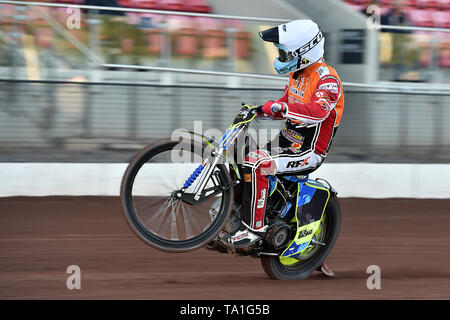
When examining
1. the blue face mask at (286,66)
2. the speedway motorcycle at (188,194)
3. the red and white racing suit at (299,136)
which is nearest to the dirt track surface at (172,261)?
the speedway motorcycle at (188,194)

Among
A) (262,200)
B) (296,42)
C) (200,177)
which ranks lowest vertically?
(262,200)

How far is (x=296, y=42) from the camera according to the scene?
4.61 m

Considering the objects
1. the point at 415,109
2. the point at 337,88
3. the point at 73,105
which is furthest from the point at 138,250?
the point at 415,109

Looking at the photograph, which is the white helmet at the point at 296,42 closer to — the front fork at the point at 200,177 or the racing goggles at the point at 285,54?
the racing goggles at the point at 285,54

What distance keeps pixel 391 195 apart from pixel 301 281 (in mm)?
4627

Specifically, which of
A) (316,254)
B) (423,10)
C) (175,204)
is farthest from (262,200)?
(423,10)

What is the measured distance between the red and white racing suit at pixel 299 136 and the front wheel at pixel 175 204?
24 centimetres

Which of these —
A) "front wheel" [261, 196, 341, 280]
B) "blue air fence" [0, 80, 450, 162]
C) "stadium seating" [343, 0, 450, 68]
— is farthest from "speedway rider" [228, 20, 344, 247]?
"stadium seating" [343, 0, 450, 68]

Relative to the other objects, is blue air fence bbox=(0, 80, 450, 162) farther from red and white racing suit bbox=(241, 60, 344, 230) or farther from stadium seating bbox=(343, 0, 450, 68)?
stadium seating bbox=(343, 0, 450, 68)

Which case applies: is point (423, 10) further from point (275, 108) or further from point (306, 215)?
point (275, 108)

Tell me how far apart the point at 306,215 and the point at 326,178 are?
13.4ft

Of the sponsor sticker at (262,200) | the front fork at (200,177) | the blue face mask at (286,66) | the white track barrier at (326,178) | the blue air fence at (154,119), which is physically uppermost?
the blue face mask at (286,66)

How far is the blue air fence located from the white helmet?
386 cm

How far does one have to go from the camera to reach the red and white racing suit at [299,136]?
4602 millimetres
